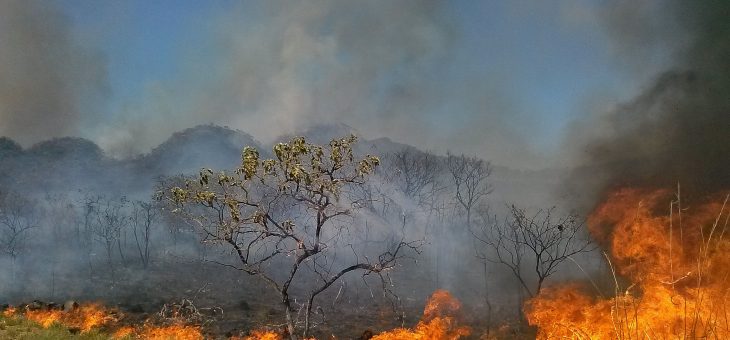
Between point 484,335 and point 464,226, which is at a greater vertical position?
point 464,226

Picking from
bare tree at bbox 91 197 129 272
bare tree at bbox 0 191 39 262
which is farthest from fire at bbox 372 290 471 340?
bare tree at bbox 0 191 39 262

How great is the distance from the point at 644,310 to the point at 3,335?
2654cm

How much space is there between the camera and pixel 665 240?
27.0 meters

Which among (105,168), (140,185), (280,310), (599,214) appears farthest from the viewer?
(105,168)

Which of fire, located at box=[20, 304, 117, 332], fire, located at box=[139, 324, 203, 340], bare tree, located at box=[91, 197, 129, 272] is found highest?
bare tree, located at box=[91, 197, 129, 272]

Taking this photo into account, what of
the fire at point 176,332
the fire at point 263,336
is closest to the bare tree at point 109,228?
the fire at point 176,332

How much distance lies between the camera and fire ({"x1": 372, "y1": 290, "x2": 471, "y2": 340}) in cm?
2661

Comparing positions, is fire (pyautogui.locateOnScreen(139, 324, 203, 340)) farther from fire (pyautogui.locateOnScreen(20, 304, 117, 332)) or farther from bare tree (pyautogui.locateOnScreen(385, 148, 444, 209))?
bare tree (pyautogui.locateOnScreen(385, 148, 444, 209))

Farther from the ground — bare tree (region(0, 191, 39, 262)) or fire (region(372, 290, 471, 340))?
bare tree (region(0, 191, 39, 262))

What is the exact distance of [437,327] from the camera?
30.0 metres

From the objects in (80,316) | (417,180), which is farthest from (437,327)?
(417,180)

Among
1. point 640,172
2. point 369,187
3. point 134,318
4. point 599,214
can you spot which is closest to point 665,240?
point 599,214

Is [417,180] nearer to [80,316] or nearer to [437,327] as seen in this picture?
[437,327]

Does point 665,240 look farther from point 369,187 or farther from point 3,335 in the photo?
point 369,187
